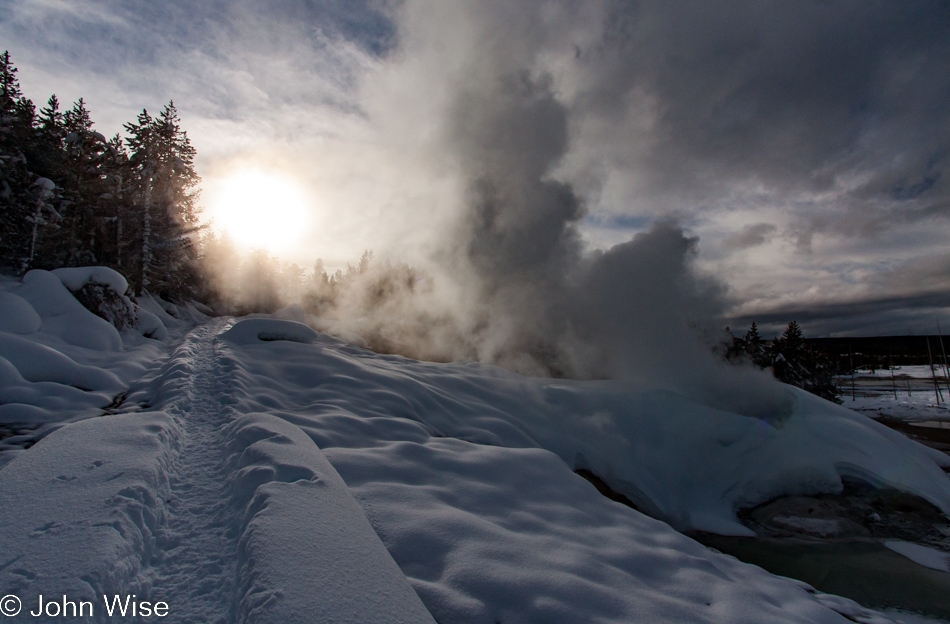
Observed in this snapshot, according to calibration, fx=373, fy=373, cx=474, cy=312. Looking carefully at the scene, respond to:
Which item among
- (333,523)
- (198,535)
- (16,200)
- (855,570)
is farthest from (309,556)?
(16,200)

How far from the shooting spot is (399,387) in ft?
26.3

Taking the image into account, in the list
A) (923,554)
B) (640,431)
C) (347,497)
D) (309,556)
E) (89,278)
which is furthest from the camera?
(89,278)

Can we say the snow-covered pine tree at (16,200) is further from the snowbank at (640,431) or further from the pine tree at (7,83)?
the snowbank at (640,431)

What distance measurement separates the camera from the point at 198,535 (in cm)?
277

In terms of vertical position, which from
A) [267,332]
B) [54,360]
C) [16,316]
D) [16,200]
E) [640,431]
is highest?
[16,200]

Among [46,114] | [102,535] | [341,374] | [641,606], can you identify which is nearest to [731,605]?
[641,606]

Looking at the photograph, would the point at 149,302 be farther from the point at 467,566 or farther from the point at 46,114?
the point at 467,566

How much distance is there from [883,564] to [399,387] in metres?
9.27

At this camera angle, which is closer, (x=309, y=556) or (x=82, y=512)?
(x=309, y=556)

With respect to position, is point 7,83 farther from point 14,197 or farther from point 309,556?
point 309,556

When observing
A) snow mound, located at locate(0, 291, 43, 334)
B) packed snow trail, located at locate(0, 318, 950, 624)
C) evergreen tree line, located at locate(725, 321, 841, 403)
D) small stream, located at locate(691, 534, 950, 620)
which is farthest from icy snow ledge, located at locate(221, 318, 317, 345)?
evergreen tree line, located at locate(725, 321, 841, 403)

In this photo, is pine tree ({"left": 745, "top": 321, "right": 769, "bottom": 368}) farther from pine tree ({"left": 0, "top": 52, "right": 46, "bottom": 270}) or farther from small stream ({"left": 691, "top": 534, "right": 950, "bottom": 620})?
pine tree ({"left": 0, "top": 52, "right": 46, "bottom": 270})

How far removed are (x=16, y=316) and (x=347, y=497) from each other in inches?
409

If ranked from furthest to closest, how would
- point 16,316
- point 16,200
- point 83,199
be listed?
point 83,199 → point 16,200 → point 16,316
